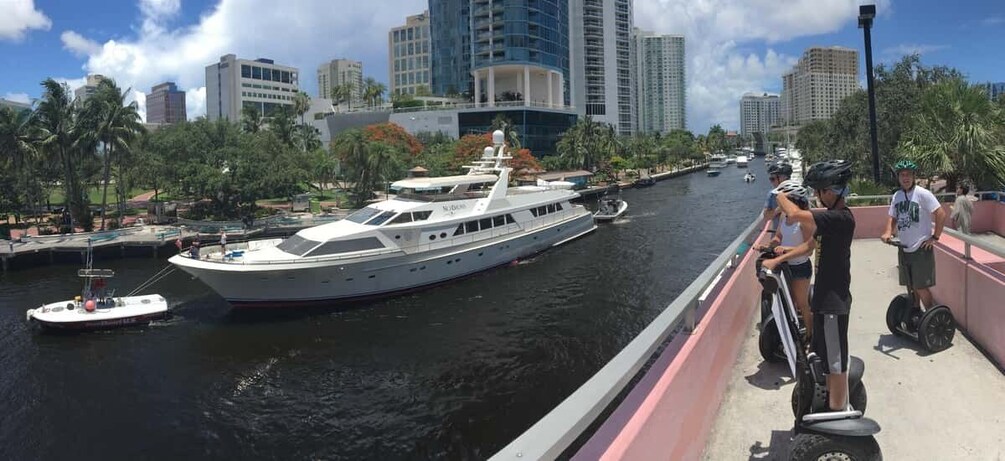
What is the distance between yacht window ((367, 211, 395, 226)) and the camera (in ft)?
83.1

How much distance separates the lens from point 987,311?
635 centimetres

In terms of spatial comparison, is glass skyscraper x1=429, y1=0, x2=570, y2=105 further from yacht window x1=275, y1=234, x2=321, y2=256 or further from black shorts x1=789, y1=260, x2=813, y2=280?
black shorts x1=789, y1=260, x2=813, y2=280

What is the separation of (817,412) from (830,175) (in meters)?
1.57

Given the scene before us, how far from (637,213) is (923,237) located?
46.4m

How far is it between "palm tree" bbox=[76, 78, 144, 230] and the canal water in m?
14.3

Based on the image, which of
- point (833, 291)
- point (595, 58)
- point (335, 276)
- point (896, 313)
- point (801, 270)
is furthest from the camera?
point (595, 58)

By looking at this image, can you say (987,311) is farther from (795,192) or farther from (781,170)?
(795,192)

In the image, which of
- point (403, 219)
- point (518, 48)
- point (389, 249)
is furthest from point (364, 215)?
point (518, 48)

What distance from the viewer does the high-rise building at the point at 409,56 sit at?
5679 inches

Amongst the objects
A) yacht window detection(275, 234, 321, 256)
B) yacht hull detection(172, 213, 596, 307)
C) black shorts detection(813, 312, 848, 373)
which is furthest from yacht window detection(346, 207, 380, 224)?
black shorts detection(813, 312, 848, 373)

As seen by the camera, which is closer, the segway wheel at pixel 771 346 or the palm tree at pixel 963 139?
the segway wheel at pixel 771 346

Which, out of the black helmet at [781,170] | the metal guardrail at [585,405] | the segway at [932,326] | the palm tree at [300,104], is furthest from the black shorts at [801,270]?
the palm tree at [300,104]

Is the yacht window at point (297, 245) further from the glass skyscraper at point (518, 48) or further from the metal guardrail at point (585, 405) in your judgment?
the glass skyscraper at point (518, 48)

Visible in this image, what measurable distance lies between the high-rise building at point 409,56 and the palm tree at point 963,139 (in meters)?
130
